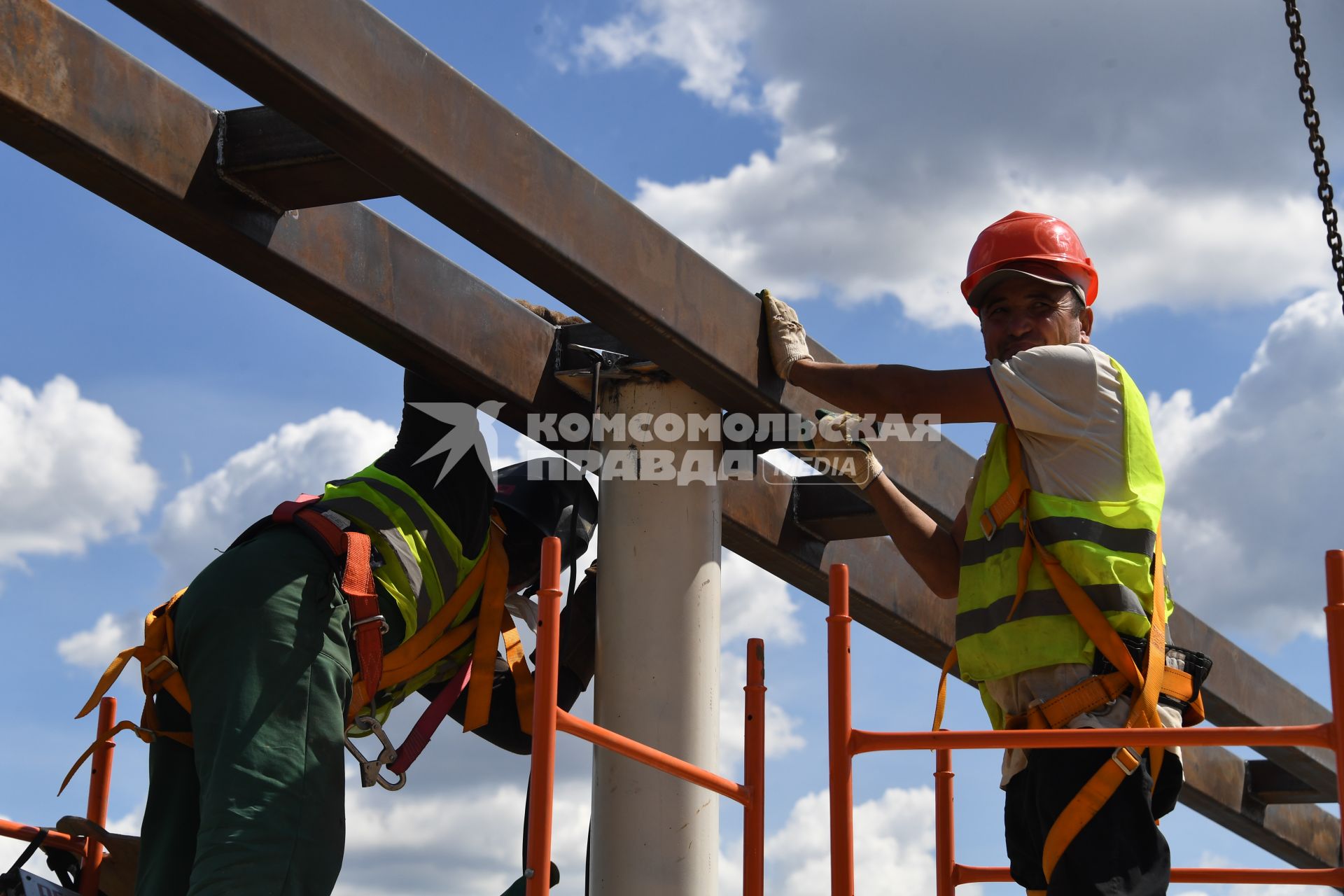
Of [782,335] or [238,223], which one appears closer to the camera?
[238,223]

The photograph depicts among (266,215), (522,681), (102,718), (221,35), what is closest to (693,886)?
(522,681)

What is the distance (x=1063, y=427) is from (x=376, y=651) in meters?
2.03

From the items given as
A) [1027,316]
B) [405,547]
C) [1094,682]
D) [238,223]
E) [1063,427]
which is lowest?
[1094,682]

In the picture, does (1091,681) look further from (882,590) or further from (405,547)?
(882,590)

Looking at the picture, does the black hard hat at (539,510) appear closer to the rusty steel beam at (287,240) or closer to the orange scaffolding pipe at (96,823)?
the rusty steel beam at (287,240)

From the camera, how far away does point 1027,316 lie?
4684 millimetres

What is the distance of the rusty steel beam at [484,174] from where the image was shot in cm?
384

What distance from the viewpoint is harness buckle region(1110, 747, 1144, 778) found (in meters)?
3.91

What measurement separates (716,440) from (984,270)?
125 centimetres

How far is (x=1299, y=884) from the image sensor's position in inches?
178

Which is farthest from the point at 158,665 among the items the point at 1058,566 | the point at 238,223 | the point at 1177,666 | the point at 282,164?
the point at 1177,666

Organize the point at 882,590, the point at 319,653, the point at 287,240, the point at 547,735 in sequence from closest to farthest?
1. the point at 547,735
2. the point at 319,653
3. the point at 287,240
4. the point at 882,590

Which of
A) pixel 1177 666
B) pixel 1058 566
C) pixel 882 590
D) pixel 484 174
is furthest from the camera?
pixel 882 590

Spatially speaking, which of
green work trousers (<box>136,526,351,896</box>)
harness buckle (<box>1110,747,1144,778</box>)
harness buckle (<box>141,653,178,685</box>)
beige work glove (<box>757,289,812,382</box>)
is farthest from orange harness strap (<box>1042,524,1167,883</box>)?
harness buckle (<box>141,653,178,685</box>)
